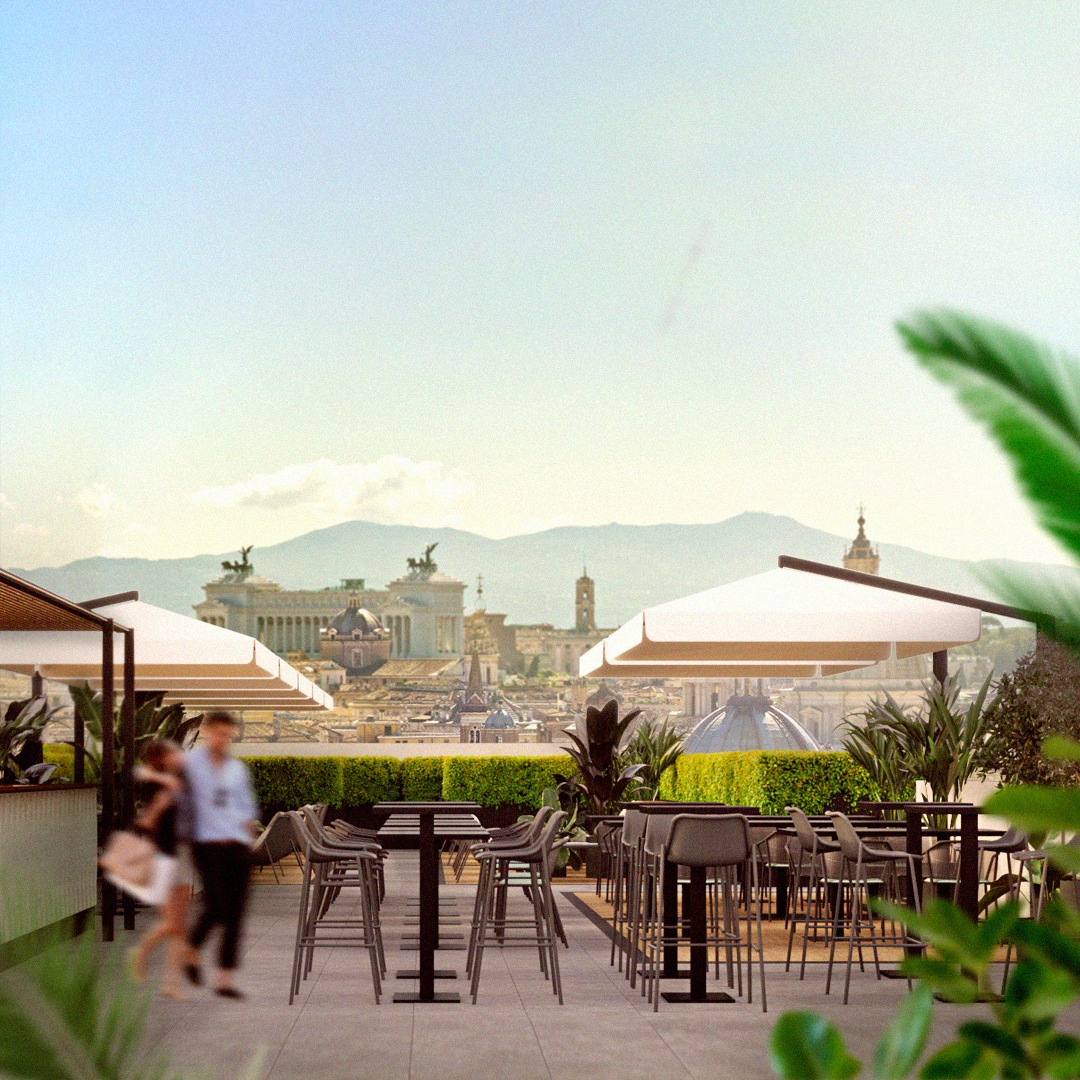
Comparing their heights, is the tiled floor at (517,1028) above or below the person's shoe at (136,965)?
below

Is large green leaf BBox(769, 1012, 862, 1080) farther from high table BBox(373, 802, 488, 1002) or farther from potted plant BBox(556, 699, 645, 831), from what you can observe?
potted plant BBox(556, 699, 645, 831)

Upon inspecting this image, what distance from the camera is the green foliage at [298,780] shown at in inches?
868

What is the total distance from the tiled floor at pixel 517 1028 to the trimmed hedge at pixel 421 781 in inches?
537

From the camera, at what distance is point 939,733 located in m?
10.4

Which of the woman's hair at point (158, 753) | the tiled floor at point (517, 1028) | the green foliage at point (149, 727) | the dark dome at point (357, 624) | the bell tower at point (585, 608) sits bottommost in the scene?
the tiled floor at point (517, 1028)

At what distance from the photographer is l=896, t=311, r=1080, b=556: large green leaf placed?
970mm

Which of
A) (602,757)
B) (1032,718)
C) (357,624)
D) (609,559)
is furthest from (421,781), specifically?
(609,559)

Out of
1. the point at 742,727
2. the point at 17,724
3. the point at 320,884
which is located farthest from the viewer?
the point at 742,727

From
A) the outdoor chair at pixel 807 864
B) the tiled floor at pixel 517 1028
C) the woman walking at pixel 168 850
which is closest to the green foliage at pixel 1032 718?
the outdoor chair at pixel 807 864

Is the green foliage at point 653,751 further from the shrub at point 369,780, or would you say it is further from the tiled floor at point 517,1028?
the tiled floor at point 517,1028

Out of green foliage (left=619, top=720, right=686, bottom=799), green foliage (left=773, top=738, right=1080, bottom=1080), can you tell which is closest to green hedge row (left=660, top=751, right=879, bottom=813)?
green foliage (left=619, top=720, right=686, bottom=799)

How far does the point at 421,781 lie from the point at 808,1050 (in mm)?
23030

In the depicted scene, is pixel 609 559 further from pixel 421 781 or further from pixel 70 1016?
pixel 70 1016

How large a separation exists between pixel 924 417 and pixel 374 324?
2.06 ft
